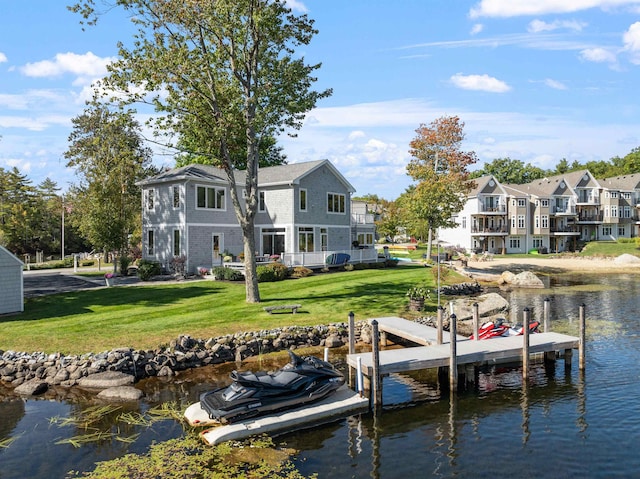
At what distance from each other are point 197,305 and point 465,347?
13.1 meters

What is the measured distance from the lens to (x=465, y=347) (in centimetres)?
1591

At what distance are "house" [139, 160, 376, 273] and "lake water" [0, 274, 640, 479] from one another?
1921 centimetres

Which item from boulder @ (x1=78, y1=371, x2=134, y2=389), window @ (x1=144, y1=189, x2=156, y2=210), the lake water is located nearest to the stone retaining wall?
boulder @ (x1=78, y1=371, x2=134, y2=389)

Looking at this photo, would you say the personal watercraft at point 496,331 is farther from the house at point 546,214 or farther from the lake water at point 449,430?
the house at point 546,214

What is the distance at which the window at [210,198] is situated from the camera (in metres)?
34.6

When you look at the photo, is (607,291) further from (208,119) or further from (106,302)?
(106,302)

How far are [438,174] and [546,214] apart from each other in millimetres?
24382

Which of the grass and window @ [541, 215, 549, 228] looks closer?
the grass

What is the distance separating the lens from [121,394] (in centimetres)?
1396

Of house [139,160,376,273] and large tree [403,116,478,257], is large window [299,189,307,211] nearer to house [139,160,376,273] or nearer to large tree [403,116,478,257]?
house [139,160,376,273]

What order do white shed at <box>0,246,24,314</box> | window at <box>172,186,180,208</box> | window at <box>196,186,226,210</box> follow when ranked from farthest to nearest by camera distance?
window at <box>196,186,226,210</box> → window at <box>172,186,180,208</box> → white shed at <box>0,246,24,314</box>

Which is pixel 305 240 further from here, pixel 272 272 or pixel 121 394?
pixel 121 394

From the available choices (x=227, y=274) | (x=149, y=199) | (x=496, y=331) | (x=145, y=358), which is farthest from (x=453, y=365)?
(x=149, y=199)

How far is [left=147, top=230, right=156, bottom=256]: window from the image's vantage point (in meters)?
36.6
